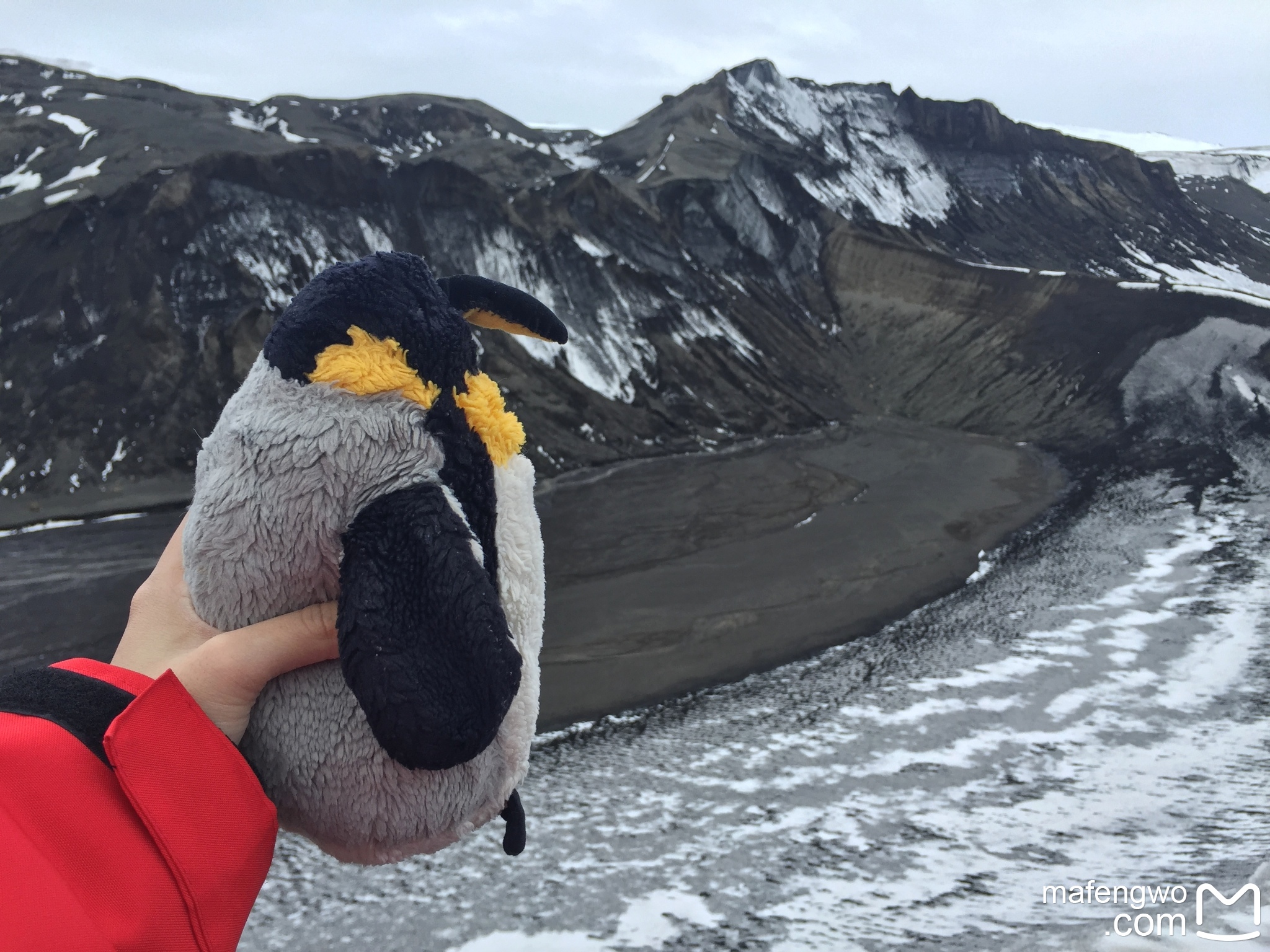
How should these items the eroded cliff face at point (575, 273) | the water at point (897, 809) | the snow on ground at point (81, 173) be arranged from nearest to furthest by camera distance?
the water at point (897, 809)
the eroded cliff face at point (575, 273)
the snow on ground at point (81, 173)

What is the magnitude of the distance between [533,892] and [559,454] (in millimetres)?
13999

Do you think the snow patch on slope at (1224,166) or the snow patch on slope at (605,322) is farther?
the snow patch on slope at (1224,166)

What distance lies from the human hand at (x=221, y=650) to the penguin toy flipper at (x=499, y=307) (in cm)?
61

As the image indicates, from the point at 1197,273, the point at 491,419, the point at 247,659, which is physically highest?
the point at 1197,273

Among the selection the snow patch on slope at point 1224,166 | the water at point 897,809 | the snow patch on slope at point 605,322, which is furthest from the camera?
the snow patch on slope at point 1224,166

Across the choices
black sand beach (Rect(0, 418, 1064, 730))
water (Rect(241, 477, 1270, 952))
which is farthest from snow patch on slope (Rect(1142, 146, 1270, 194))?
water (Rect(241, 477, 1270, 952))

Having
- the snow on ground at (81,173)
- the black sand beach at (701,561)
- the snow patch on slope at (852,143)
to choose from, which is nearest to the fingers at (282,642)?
the black sand beach at (701,561)

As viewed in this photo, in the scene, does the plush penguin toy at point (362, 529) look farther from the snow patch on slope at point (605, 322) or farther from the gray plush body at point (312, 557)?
the snow patch on slope at point (605, 322)

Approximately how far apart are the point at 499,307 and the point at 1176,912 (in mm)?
4079

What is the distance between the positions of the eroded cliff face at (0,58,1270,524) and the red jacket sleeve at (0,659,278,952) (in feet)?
57.4

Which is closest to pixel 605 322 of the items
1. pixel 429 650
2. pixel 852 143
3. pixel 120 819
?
pixel 852 143

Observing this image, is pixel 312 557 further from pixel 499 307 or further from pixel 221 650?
pixel 499 307

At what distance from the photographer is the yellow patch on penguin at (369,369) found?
53.1 inches

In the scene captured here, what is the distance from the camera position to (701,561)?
14.3m
